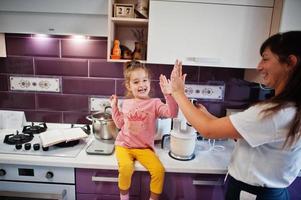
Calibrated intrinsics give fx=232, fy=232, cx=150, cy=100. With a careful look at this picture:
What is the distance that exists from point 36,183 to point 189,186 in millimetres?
821

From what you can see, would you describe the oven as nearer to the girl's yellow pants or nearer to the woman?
the girl's yellow pants

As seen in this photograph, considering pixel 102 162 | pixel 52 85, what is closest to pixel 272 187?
pixel 102 162

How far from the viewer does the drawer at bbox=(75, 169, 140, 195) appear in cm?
121

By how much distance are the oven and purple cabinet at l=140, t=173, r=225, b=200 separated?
1.34 feet

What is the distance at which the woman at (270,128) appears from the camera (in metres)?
0.80

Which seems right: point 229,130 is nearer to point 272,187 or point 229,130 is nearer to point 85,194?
point 272,187

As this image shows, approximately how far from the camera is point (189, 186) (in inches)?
48.9

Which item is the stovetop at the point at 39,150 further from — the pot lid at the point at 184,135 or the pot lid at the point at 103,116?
the pot lid at the point at 184,135

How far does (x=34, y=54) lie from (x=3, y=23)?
30 cm

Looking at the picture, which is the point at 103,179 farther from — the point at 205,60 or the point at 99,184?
the point at 205,60

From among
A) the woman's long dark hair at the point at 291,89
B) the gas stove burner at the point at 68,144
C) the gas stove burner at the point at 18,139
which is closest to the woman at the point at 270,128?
the woman's long dark hair at the point at 291,89

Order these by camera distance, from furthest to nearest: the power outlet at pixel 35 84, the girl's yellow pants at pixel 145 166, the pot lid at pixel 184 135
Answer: the power outlet at pixel 35 84
the pot lid at pixel 184 135
the girl's yellow pants at pixel 145 166

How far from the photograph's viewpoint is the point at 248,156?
930mm

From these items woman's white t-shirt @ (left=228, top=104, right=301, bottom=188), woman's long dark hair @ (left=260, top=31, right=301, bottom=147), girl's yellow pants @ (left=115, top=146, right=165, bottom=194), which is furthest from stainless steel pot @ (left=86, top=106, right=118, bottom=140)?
woman's long dark hair @ (left=260, top=31, right=301, bottom=147)
